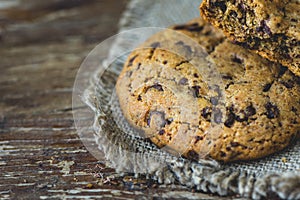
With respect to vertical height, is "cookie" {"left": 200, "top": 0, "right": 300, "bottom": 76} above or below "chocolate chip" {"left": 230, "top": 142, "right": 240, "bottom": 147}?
above

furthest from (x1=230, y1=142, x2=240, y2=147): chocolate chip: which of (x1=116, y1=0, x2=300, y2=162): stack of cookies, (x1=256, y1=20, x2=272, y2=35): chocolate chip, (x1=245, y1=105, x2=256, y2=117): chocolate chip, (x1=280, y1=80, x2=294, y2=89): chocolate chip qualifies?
(x1=256, y1=20, x2=272, y2=35): chocolate chip

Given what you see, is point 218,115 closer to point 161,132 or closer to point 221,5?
point 161,132

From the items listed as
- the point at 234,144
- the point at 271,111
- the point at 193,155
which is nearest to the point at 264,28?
the point at 271,111

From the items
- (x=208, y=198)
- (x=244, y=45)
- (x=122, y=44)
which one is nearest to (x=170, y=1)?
(x=122, y=44)

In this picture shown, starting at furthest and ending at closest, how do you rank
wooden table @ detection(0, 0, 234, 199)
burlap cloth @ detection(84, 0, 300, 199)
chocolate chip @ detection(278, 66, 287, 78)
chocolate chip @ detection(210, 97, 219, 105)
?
chocolate chip @ detection(278, 66, 287, 78)
chocolate chip @ detection(210, 97, 219, 105)
wooden table @ detection(0, 0, 234, 199)
burlap cloth @ detection(84, 0, 300, 199)

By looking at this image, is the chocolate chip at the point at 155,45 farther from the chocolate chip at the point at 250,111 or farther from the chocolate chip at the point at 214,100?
the chocolate chip at the point at 250,111

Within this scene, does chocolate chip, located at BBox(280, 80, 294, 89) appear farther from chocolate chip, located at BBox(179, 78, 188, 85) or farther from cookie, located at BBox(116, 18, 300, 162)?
chocolate chip, located at BBox(179, 78, 188, 85)


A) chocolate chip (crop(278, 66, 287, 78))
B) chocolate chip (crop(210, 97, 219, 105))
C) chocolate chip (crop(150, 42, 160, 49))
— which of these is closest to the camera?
chocolate chip (crop(210, 97, 219, 105))

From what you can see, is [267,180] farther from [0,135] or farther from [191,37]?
[0,135]
